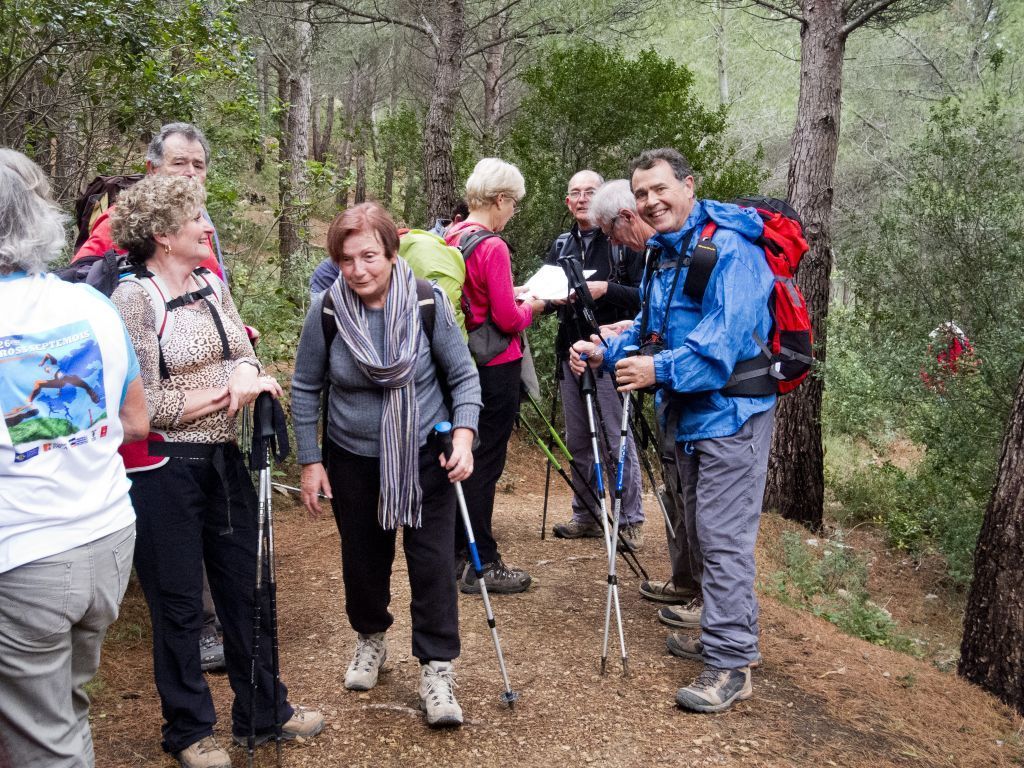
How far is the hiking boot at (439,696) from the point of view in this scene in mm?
3377

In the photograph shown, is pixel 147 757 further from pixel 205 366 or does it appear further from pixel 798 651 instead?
pixel 798 651

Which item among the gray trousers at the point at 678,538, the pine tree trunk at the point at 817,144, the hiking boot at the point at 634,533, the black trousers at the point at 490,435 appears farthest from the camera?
the pine tree trunk at the point at 817,144

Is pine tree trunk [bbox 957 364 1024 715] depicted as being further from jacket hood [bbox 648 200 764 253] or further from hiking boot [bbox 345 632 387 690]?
hiking boot [bbox 345 632 387 690]

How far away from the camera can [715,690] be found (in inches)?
144

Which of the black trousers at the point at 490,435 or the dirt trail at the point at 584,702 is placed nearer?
the dirt trail at the point at 584,702

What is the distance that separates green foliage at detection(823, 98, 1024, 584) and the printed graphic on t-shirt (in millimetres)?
6771

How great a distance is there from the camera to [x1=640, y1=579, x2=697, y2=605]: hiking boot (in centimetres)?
470

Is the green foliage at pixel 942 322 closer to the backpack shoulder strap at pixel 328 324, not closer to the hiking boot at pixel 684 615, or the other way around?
the hiking boot at pixel 684 615

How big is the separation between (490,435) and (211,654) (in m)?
1.70

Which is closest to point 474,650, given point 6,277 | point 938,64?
point 6,277

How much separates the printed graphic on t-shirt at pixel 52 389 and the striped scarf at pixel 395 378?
1.07m

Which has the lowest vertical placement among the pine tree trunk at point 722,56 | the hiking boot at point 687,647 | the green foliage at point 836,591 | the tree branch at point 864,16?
the green foliage at point 836,591

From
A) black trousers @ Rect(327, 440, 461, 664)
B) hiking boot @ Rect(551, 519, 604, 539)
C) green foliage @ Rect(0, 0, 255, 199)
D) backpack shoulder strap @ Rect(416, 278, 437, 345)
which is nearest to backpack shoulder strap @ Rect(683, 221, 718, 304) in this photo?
backpack shoulder strap @ Rect(416, 278, 437, 345)

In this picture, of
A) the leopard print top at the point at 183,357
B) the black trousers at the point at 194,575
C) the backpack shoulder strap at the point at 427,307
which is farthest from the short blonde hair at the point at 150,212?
the backpack shoulder strap at the point at 427,307
